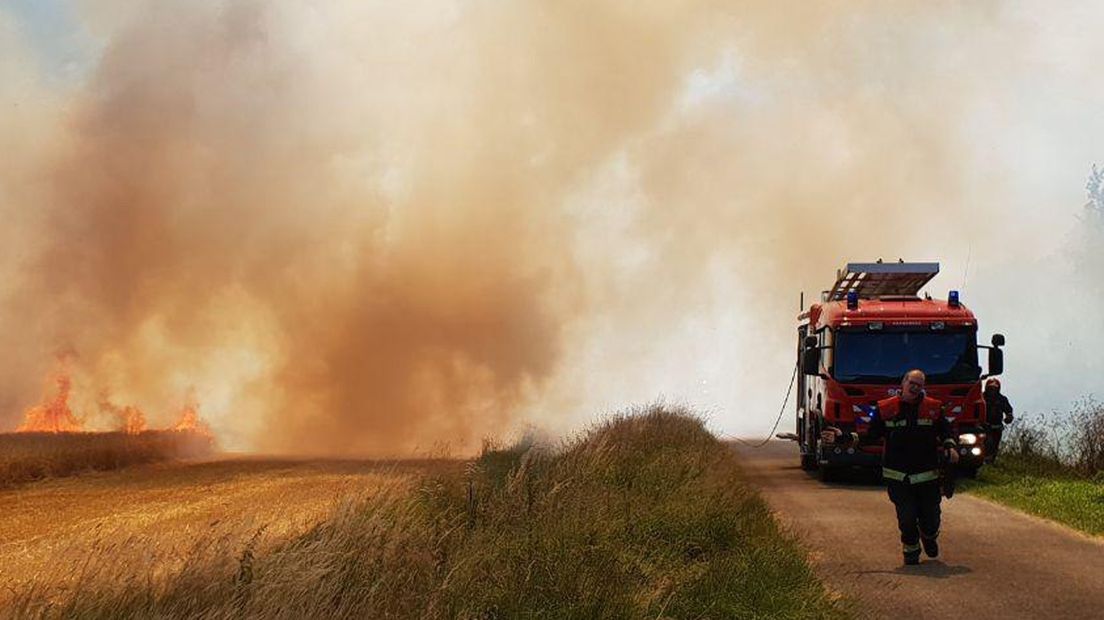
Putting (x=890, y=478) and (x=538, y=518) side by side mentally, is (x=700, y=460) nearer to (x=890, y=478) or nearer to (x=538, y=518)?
(x=890, y=478)

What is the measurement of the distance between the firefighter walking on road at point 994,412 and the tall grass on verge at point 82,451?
28197 mm

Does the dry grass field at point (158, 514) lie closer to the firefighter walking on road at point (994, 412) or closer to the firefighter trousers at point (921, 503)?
the firefighter trousers at point (921, 503)

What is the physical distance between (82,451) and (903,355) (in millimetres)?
30498

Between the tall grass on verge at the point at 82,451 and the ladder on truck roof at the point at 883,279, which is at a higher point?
the ladder on truck roof at the point at 883,279

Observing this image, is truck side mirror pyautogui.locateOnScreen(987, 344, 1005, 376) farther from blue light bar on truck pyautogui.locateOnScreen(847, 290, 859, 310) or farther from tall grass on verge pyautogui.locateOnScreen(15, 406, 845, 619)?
tall grass on verge pyautogui.locateOnScreen(15, 406, 845, 619)

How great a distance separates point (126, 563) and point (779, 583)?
16.7 ft

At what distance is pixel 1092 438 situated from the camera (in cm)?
2344

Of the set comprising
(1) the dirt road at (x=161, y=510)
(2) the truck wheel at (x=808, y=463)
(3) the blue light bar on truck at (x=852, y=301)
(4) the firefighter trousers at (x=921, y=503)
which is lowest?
(1) the dirt road at (x=161, y=510)

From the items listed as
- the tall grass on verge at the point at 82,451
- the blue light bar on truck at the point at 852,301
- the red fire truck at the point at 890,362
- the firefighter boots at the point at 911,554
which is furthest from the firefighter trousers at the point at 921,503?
the tall grass on verge at the point at 82,451

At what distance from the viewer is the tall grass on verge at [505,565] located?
7918 millimetres

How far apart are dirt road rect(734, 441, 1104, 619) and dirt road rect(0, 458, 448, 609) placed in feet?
17.0

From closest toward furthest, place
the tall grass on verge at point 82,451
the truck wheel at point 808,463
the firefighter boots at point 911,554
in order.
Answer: the firefighter boots at point 911,554 → the truck wheel at point 808,463 → the tall grass on verge at point 82,451

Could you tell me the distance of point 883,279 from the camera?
25.4m

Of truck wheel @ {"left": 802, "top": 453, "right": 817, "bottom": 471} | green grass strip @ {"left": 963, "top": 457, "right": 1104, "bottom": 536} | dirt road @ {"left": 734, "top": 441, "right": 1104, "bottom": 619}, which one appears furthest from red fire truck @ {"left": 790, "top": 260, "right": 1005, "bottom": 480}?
truck wheel @ {"left": 802, "top": 453, "right": 817, "bottom": 471}
